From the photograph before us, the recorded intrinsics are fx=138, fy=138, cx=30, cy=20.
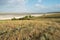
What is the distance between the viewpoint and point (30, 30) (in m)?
3.54

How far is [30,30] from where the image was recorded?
11.6 feet

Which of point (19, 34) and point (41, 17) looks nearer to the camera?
point (19, 34)

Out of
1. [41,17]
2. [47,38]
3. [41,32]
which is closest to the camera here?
[47,38]

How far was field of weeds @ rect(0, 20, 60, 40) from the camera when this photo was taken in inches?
134

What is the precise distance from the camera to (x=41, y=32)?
3.54 meters

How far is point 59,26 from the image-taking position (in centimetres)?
367

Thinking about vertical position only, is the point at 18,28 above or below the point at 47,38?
above

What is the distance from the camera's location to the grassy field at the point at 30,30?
3393 millimetres

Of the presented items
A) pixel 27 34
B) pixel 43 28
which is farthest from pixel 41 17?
pixel 27 34

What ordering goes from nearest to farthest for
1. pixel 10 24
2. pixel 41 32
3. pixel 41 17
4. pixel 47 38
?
pixel 47 38 < pixel 41 32 < pixel 10 24 < pixel 41 17

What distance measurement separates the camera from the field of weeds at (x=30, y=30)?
3.39 m

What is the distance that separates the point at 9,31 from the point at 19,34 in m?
0.30

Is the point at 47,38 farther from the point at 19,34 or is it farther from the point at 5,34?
the point at 5,34

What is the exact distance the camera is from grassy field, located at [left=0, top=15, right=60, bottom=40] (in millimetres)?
3393
